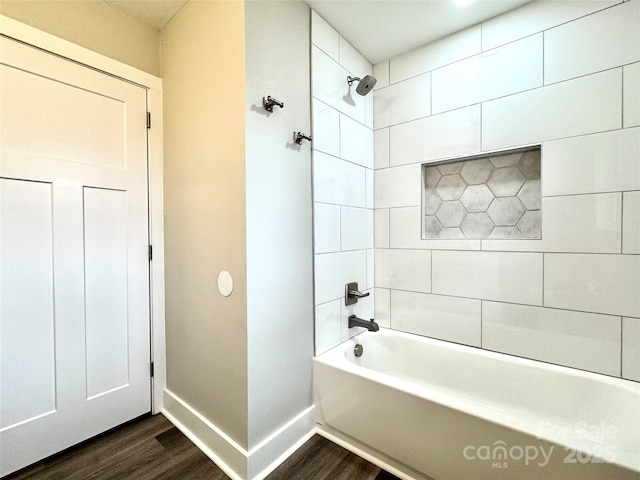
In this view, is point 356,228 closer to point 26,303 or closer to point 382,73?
point 382,73

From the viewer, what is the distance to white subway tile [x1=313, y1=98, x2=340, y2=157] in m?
1.63

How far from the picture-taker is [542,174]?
153cm

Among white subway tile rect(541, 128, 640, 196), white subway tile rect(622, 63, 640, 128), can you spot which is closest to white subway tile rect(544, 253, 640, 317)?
white subway tile rect(541, 128, 640, 196)

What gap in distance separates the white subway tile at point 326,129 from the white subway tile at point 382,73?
0.56m

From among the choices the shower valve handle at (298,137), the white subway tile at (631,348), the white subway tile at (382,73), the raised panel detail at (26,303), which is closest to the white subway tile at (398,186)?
the white subway tile at (382,73)

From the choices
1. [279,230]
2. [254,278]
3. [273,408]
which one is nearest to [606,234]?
[279,230]

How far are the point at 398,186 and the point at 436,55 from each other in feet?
2.88

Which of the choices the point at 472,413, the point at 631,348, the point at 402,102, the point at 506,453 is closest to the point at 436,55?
the point at 402,102

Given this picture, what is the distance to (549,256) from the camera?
1513 mm

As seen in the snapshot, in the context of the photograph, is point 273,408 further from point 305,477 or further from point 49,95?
point 49,95

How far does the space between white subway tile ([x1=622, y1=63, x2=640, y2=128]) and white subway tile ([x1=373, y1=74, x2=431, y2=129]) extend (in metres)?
0.91

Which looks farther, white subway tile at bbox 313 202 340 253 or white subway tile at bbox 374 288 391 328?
white subway tile at bbox 374 288 391 328

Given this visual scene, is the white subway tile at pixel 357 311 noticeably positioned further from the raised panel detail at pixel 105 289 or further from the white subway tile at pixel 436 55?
Result: the white subway tile at pixel 436 55

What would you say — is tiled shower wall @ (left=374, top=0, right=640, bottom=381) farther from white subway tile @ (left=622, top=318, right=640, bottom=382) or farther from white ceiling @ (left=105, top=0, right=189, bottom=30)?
white ceiling @ (left=105, top=0, right=189, bottom=30)
